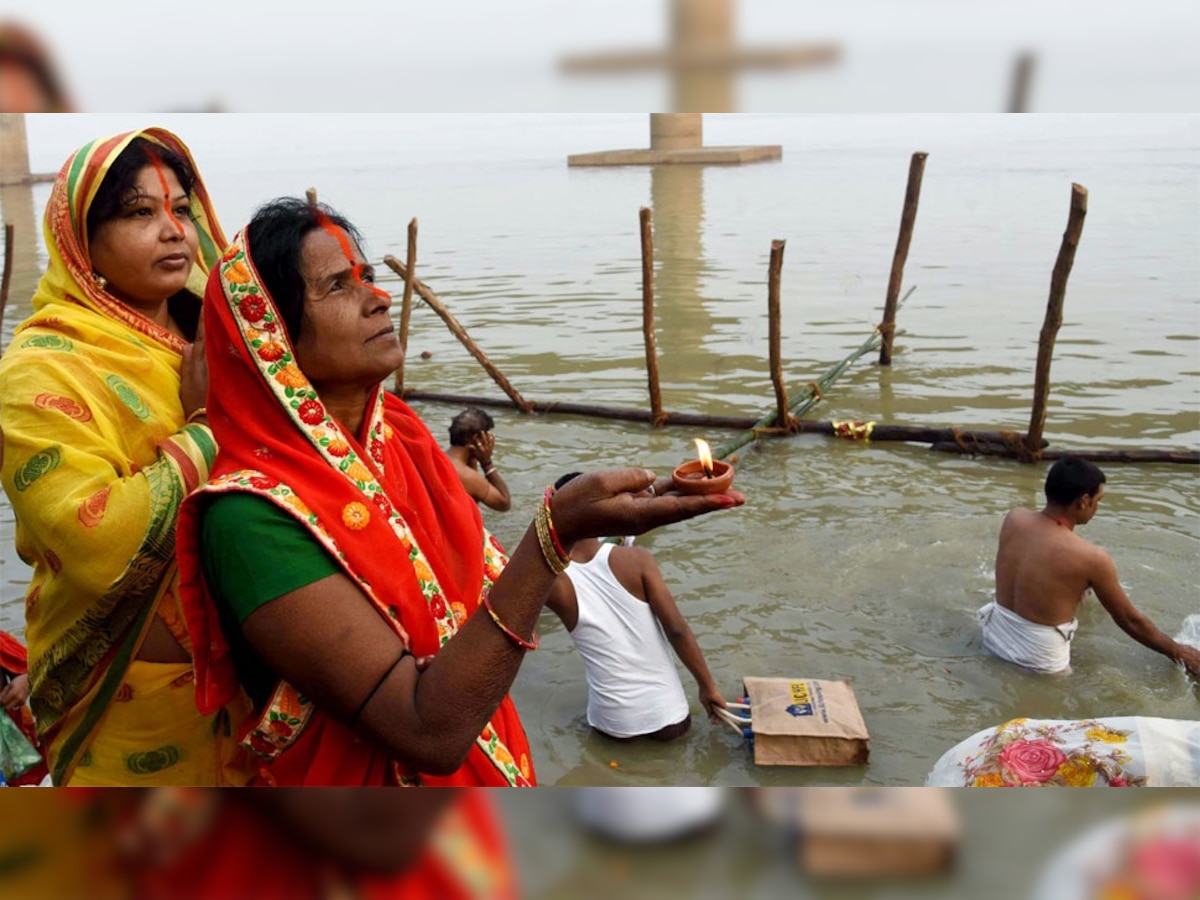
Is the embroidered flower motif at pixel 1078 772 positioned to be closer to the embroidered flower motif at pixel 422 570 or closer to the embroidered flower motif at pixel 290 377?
the embroidered flower motif at pixel 422 570

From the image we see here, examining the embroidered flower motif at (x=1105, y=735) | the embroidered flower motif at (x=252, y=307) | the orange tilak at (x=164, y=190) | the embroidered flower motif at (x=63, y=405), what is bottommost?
the embroidered flower motif at (x=1105, y=735)

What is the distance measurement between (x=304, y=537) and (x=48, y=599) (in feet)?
2.95

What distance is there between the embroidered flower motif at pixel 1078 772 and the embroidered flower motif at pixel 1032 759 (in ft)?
0.13

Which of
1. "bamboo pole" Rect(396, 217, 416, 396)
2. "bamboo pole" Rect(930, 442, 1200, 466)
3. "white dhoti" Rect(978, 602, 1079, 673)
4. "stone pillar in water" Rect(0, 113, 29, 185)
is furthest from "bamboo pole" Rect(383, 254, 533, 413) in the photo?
"stone pillar in water" Rect(0, 113, 29, 185)

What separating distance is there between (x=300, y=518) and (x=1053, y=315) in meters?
8.75

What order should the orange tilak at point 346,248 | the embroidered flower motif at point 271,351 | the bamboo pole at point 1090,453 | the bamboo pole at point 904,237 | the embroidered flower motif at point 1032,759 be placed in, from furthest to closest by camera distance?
1. the bamboo pole at point 904,237
2. the bamboo pole at point 1090,453
3. the embroidered flower motif at point 1032,759
4. the orange tilak at point 346,248
5. the embroidered flower motif at point 271,351

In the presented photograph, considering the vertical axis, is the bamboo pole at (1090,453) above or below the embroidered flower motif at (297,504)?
below

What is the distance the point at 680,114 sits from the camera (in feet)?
2.14

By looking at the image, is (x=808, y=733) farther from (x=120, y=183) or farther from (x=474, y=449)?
(x=120, y=183)

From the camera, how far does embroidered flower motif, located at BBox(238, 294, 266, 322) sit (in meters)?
1.80

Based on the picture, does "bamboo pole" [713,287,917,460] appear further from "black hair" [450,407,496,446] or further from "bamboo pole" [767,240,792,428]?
"black hair" [450,407,496,446]

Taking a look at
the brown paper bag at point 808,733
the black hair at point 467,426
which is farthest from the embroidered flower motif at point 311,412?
the black hair at point 467,426

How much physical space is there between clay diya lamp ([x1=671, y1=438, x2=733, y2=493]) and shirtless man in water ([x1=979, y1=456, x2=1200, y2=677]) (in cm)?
419

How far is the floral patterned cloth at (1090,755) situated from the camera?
262 centimetres
